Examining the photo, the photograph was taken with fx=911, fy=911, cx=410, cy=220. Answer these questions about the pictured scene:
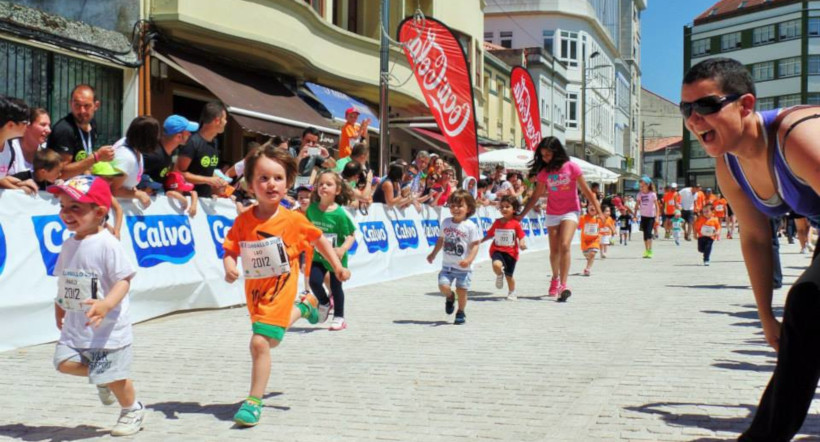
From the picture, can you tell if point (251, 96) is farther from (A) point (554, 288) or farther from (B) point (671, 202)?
(B) point (671, 202)

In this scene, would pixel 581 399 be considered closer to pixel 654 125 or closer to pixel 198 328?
pixel 198 328

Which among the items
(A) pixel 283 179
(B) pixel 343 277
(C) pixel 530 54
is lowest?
(B) pixel 343 277

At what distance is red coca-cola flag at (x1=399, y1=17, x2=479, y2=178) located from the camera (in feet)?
55.2

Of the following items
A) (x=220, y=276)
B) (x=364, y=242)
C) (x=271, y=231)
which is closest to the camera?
(x=271, y=231)

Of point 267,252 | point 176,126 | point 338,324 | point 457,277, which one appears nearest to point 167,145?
point 176,126

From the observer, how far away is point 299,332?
8.39 meters

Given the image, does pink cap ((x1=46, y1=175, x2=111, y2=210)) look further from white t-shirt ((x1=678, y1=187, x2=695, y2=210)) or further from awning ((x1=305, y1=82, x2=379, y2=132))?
white t-shirt ((x1=678, y1=187, x2=695, y2=210))

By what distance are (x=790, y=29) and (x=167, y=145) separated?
3306 inches

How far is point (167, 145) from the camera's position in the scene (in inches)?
366

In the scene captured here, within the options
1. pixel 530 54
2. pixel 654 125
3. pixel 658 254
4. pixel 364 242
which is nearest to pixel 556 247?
pixel 364 242

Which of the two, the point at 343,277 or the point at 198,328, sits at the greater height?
the point at 343,277

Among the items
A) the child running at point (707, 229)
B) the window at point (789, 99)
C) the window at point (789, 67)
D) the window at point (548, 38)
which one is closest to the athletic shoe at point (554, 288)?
the child running at point (707, 229)

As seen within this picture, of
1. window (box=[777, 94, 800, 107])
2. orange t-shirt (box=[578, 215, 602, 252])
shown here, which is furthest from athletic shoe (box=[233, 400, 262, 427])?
window (box=[777, 94, 800, 107])

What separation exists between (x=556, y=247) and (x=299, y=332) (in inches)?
164
